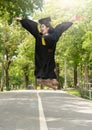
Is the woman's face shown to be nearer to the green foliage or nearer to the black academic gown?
the black academic gown

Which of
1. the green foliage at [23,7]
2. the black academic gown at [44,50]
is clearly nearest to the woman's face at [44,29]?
the black academic gown at [44,50]

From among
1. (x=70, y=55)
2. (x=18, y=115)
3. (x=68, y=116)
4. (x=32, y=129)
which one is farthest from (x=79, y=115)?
(x=70, y=55)

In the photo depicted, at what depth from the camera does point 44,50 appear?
164 inches

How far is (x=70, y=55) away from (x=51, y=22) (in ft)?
5.63

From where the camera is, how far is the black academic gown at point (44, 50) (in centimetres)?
414

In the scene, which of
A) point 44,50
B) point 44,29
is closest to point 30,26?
point 44,29

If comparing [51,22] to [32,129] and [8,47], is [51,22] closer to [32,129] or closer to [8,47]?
[8,47]

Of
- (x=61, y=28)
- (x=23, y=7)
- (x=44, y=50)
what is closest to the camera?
(x=44, y=50)

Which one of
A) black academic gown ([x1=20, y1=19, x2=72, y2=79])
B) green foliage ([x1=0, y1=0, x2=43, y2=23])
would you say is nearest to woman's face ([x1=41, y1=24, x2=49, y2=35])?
black academic gown ([x1=20, y1=19, x2=72, y2=79])

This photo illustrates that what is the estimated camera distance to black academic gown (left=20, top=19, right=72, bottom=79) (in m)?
4.14

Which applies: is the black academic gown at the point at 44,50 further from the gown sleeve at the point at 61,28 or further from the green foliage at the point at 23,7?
the green foliage at the point at 23,7

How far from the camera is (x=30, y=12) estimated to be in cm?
473

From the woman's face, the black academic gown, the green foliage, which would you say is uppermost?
the green foliage

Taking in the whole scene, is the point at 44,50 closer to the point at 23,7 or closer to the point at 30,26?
the point at 30,26
